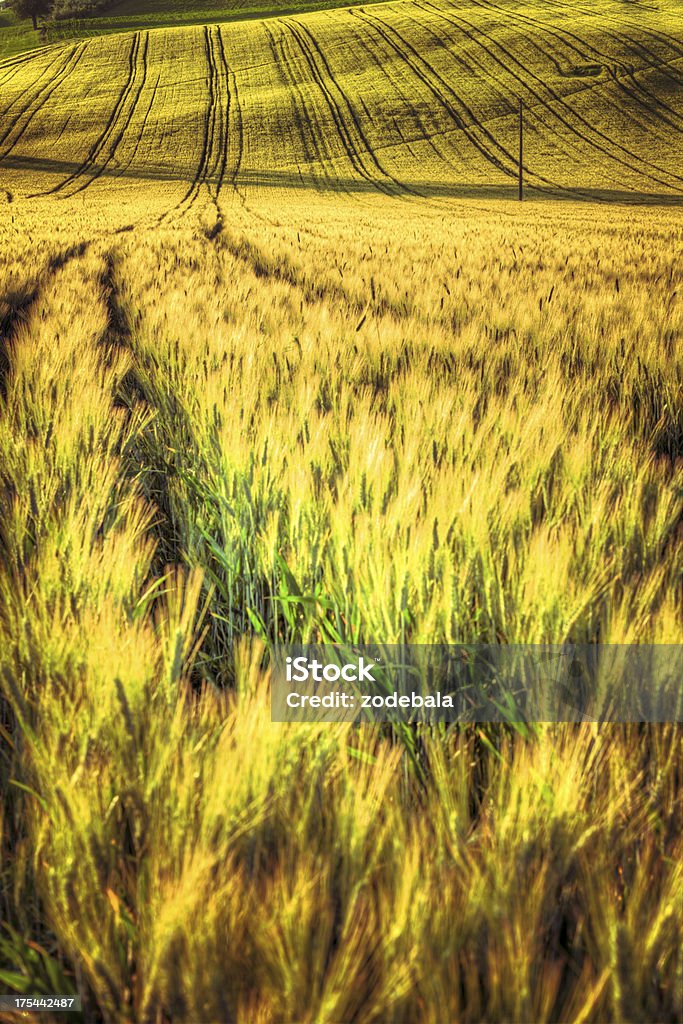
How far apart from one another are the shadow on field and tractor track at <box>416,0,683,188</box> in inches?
145

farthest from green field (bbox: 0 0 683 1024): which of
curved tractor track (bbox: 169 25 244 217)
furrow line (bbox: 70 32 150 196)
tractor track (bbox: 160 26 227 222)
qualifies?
furrow line (bbox: 70 32 150 196)

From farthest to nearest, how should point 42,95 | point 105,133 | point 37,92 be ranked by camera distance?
point 37,92 < point 42,95 < point 105,133

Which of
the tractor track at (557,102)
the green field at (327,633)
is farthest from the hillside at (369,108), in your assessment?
the green field at (327,633)

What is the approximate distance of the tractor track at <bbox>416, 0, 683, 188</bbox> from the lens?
3185cm

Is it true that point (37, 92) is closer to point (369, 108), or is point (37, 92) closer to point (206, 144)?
point (206, 144)

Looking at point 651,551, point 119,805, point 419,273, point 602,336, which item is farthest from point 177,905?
point 419,273

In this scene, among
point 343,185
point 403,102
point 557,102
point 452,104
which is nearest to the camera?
point 343,185

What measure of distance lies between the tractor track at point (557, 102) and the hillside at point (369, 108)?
13 centimetres

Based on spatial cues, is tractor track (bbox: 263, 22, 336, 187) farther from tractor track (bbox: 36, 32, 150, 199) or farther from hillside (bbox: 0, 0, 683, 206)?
tractor track (bbox: 36, 32, 150, 199)

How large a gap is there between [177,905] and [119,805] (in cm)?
25

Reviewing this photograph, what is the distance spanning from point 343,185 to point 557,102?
1603 cm

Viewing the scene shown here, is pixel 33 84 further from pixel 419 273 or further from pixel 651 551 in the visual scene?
pixel 651 551

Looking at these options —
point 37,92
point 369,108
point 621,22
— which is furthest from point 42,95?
point 621,22

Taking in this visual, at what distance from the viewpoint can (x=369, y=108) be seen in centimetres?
4006
